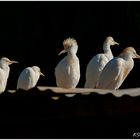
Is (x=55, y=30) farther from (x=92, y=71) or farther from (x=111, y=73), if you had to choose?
(x=111, y=73)

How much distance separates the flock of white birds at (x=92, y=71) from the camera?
30.3 ft

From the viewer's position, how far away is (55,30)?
16.1 m

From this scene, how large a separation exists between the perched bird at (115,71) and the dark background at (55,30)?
5.19 metres

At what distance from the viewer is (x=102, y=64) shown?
1052cm

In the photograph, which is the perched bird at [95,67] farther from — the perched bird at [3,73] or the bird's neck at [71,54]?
the perched bird at [3,73]

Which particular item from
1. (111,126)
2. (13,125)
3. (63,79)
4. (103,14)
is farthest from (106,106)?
(103,14)

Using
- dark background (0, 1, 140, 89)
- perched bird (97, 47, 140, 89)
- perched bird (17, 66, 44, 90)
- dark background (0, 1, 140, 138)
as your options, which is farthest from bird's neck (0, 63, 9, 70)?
dark background (0, 1, 140, 89)

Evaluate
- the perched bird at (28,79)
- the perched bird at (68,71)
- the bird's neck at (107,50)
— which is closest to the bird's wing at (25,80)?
the perched bird at (28,79)

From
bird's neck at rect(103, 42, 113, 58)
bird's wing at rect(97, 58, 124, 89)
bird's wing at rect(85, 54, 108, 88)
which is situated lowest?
bird's wing at rect(97, 58, 124, 89)

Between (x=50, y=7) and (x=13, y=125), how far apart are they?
9.97 metres

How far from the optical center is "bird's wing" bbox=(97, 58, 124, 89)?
30.0 ft

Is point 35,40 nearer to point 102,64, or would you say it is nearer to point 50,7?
point 50,7

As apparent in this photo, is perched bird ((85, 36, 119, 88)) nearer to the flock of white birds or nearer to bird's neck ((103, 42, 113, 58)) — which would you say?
the flock of white birds

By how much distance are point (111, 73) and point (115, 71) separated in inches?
2.2
